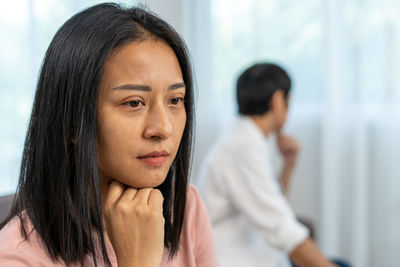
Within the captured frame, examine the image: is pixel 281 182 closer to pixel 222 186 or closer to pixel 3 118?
pixel 222 186

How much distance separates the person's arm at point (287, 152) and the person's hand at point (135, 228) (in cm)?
130

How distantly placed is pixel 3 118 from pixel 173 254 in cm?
85

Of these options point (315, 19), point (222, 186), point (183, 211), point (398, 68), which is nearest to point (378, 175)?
point (398, 68)

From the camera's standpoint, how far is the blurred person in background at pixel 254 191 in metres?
1.40

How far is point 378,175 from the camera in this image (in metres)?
2.19

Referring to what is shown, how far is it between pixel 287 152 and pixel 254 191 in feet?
1.95

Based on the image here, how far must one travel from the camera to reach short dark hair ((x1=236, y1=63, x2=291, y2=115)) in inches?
63.8

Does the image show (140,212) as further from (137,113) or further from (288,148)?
(288,148)

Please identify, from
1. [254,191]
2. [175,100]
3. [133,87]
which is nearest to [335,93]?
[254,191]

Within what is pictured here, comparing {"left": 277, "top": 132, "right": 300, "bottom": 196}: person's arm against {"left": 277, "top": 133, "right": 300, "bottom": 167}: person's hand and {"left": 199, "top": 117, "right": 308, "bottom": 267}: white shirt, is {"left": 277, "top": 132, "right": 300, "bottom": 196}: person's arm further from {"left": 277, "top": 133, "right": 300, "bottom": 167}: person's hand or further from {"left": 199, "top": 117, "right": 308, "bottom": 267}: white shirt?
{"left": 199, "top": 117, "right": 308, "bottom": 267}: white shirt

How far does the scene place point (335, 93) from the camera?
2201 mm

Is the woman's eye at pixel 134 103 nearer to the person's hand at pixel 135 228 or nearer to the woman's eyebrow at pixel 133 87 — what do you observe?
the woman's eyebrow at pixel 133 87

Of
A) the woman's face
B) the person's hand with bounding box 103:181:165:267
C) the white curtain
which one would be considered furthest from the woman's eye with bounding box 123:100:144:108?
the white curtain

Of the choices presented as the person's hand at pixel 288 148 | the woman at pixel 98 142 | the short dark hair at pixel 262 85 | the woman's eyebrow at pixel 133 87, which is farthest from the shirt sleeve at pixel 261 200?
the woman's eyebrow at pixel 133 87
